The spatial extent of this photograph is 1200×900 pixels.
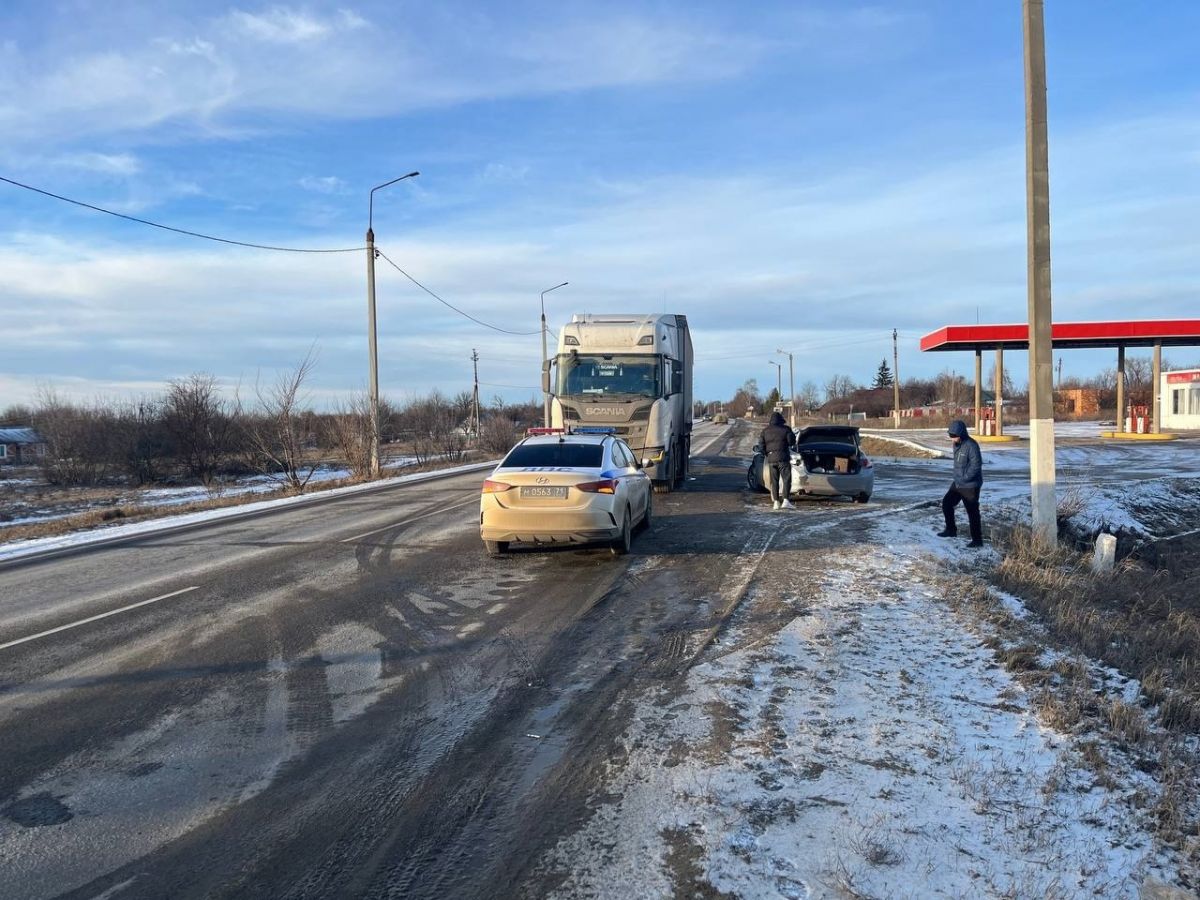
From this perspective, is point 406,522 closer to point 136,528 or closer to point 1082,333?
point 136,528

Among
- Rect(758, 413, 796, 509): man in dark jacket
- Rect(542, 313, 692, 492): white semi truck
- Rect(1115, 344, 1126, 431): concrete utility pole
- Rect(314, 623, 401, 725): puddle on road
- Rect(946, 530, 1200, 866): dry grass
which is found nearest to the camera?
Rect(946, 530, 1200, 866): dry grass

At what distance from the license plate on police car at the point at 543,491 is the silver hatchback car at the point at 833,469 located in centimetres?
763

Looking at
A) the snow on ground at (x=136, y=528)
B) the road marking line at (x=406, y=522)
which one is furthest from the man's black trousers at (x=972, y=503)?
the snow on ground at (x=136, y=528)

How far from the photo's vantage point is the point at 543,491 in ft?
34.4

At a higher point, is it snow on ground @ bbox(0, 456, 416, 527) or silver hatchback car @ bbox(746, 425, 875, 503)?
silver hatchback car @ bbox(746, 425, 875, 503)

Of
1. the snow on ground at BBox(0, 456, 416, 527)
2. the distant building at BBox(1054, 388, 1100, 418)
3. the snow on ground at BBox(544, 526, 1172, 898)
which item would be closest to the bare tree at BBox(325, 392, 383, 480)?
the snow on ground at BBox(0, 456, 416, 527)

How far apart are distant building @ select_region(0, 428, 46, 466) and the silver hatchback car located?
4921 cm

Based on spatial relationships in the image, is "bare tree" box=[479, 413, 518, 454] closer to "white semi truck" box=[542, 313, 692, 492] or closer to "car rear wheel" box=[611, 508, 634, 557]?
"white semi truck" box=[542, 313, 692, 492]

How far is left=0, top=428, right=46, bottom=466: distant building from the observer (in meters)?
55.4

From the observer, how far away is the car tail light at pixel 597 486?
411 inches

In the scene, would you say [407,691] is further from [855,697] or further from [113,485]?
[113,485]

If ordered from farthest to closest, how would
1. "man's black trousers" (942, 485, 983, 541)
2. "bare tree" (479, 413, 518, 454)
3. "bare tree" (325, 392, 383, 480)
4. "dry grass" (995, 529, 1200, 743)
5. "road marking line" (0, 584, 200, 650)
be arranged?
"bare tree" (479, 413, 518, 454) → "bare tree" (325, 392, 383, 480) → "man's black trousers" (942, 485, 983, 541) → "road marking line" (0, 584, 200, 650) → "dry grass" (995, 529, 1200, 743)

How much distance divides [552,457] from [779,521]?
17.1 feet

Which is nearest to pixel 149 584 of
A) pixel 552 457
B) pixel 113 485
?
pixel 552 457
